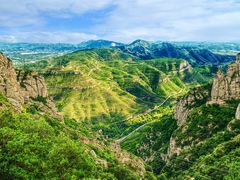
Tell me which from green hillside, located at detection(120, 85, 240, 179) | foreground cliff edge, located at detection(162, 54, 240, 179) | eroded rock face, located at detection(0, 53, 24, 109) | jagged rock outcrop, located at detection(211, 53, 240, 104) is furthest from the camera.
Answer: jagged rock outcrop, located at detection(211, 53, 240, 104)

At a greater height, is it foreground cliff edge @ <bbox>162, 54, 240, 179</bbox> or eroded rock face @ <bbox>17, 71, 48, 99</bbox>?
eroded rock face @ <bbox>17, 71, 48, 99</bbox>

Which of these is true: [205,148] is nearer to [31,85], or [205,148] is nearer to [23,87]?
[31,85]

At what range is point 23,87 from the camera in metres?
150

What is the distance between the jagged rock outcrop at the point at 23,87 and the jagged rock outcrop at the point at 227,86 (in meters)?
85.2

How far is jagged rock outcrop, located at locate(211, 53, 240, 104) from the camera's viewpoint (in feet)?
595

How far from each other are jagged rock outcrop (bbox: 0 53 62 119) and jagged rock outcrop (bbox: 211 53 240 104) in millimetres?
85246

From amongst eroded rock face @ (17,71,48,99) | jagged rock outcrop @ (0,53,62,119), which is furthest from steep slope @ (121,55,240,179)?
eroded rock face @ (17,71,48,99)

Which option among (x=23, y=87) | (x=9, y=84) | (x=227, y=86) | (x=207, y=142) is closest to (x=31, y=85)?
(x=23, y=87)

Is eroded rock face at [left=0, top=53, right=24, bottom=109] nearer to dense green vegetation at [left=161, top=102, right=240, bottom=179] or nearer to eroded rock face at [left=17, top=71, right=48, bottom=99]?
eroded rock face at [left=17, top=71, right=48, bottom=99]

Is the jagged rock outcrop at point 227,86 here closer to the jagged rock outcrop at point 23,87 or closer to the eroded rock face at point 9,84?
the jagged rock outcrop at point 23,87

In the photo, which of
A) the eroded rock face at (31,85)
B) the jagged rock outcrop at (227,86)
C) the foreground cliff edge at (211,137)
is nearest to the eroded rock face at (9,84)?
the eroded rock face at (31,85)

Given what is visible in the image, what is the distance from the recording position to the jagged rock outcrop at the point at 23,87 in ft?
408

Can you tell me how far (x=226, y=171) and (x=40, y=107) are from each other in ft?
261

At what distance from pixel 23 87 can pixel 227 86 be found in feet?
335
